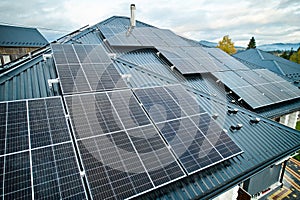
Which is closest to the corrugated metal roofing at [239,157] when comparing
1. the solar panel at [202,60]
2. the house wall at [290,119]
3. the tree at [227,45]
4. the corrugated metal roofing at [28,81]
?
the solar panel at [202,60]

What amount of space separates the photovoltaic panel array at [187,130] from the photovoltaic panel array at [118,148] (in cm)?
52

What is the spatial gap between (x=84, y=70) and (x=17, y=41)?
168 ft

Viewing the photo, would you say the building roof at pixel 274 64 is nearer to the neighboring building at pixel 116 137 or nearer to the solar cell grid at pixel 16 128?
the neighboring building at pixel 116 137

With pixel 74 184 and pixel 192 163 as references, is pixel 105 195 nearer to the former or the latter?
pixel 74 184

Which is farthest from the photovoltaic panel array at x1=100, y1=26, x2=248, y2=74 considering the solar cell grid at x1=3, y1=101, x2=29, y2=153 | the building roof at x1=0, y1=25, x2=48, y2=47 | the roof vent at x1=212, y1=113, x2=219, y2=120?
the building roof at x1=0, y1=25, x2=48, y2=47

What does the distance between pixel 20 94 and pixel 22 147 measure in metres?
4.13

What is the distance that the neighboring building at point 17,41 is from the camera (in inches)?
1801

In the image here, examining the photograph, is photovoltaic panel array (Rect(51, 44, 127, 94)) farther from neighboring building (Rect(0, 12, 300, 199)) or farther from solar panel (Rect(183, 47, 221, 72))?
solar panel (Rect(183, 47, 221, 72))

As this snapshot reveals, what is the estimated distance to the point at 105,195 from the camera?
5398 millimetres

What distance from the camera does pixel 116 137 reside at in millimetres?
6914

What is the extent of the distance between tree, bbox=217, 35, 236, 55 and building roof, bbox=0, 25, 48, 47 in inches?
2118

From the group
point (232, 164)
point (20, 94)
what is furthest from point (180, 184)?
point (20, 94)

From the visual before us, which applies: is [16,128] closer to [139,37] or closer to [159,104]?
[159,104]

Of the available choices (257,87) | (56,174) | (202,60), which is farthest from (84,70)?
(257,87)
